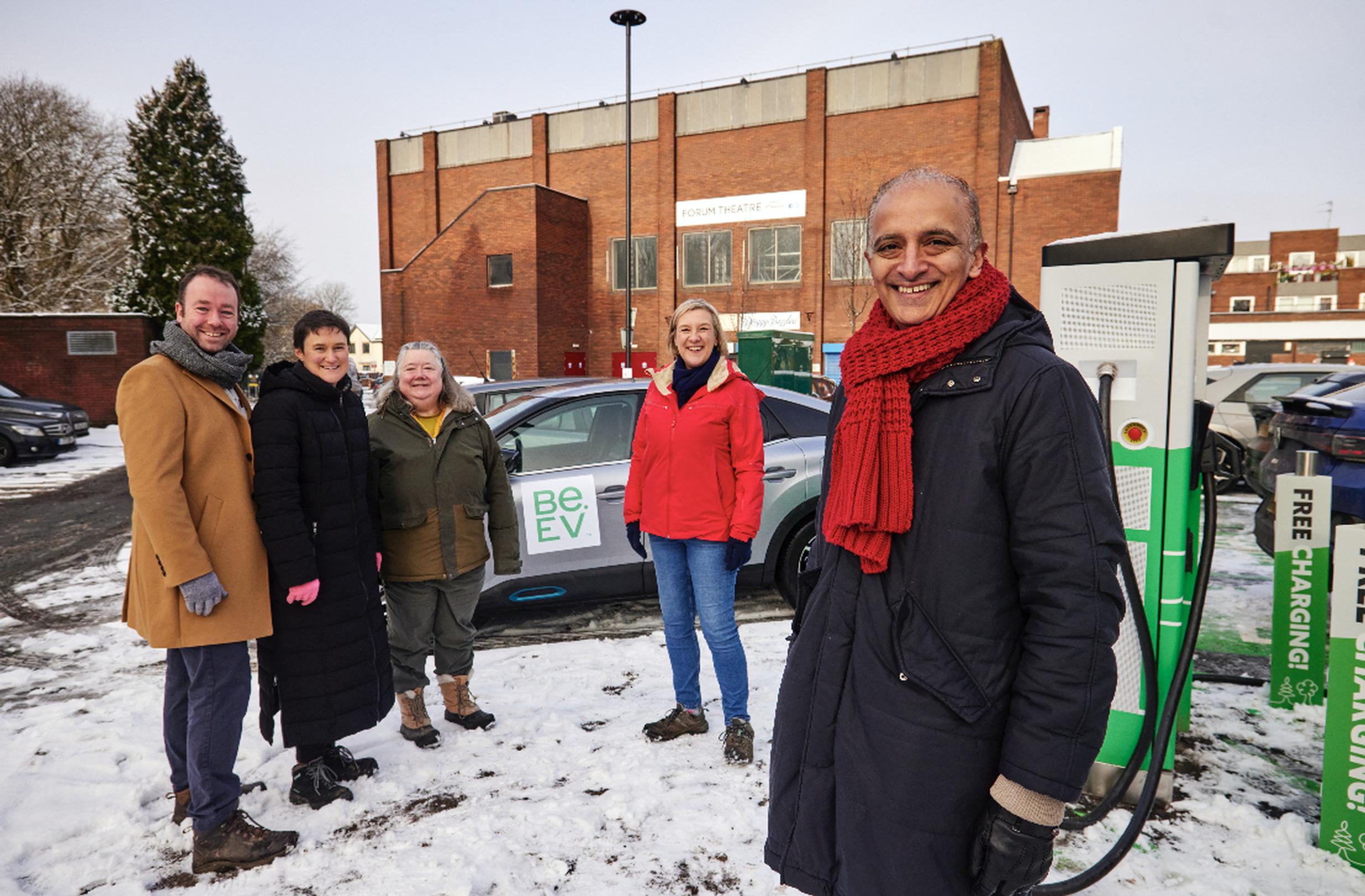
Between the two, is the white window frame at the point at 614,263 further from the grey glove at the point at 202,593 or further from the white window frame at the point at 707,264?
the grey glove at the point at 202,593

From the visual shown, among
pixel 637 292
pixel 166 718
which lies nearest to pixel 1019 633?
pixel 166 718

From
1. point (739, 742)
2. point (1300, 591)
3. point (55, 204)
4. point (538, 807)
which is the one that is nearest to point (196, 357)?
point (538, 807)

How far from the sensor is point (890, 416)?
5.05ft

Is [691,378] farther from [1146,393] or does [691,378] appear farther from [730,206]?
[730,206]

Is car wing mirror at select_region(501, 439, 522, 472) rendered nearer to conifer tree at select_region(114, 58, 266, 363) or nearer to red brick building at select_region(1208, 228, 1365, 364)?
conifer tree at select_region(114, 58, 266, 363)

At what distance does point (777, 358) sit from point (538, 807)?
12.1 metres

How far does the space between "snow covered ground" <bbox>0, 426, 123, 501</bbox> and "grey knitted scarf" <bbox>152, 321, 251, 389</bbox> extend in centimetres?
998

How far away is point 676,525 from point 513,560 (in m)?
0.98

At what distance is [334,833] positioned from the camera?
2.94 m

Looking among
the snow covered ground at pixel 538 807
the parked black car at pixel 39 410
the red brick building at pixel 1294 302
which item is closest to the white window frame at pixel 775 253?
the parked black car at pixel 39 410

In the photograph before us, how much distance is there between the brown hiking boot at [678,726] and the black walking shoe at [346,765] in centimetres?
123

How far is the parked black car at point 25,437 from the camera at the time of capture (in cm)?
1378

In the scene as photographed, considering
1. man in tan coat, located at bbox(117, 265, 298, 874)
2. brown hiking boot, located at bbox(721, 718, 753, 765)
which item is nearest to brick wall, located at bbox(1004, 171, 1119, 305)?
brown hiking boot, located at bbox(721, 718, 753, 765)

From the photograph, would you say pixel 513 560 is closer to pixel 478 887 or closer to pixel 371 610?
pixel 371 610
